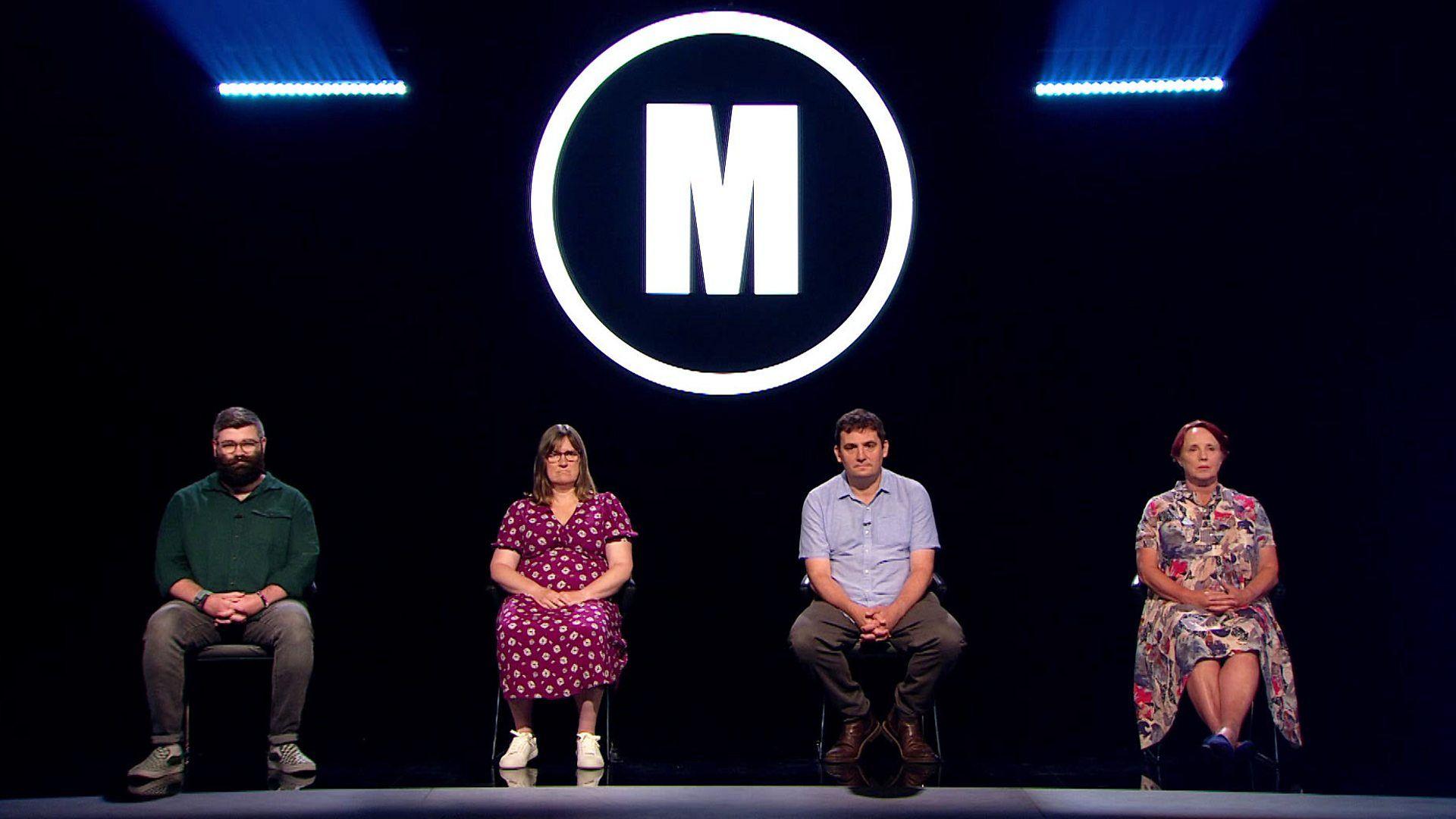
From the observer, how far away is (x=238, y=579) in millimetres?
4156

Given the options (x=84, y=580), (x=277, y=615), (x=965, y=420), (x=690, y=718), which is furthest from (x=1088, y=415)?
(x=84, y=580)

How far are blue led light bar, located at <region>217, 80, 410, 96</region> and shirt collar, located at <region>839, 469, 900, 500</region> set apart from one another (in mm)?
2308

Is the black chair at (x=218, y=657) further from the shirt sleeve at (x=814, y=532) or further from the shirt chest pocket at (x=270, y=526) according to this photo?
the shirt sleeve at (x=814, y=532)

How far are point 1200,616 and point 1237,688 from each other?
25cm

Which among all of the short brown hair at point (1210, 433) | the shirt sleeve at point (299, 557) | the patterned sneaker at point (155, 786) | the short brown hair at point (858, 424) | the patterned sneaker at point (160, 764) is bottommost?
the patterned sneaker at point (155, 786)

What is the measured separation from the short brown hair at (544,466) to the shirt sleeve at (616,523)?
0.29 ft

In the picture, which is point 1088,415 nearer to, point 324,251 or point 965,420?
point 965,420

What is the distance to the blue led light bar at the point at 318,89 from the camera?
4.89 m

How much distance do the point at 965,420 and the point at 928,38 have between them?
59.5 inches

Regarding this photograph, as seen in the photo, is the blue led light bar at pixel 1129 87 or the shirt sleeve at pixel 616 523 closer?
the shirt sleeve at pixel 616 523

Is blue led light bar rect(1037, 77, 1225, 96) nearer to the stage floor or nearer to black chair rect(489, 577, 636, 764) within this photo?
black chair rect(489, 577, 636, 764)

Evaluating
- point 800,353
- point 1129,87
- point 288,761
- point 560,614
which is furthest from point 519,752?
point 1129,87

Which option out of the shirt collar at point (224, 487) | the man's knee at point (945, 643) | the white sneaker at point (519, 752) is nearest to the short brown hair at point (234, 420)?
the shirt collar at point (224, 487)

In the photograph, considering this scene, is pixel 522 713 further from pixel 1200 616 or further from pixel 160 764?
pixel 1200 616
